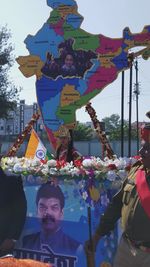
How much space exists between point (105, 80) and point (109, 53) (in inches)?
18.6

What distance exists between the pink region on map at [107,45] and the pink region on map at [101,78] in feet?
1.05

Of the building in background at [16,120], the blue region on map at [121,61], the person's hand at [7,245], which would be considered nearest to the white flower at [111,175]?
the person's hand at [7,245]

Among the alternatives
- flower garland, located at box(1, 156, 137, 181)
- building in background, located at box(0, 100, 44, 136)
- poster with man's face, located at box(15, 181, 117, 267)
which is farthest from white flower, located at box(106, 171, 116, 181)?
building in background, located at box(0, 100, 44, 136)

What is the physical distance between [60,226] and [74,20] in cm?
434

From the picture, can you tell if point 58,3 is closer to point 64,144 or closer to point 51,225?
point 64,144

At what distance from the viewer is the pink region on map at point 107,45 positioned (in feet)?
26.0

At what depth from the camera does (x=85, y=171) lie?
479 centimetres

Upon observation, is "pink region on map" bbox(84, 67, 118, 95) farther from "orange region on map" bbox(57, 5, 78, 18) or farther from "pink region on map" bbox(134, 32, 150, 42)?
"orange region on map" bbox(57, 5, 78, 18)

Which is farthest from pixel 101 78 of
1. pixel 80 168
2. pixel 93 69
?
pixel 80 168

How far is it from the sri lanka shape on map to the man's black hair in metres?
3.11

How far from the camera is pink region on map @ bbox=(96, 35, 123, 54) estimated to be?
7.93m

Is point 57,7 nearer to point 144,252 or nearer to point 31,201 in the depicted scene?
point 31,201

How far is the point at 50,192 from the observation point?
4980mm

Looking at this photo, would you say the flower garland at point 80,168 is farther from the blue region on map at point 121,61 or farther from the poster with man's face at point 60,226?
the blue region on map at point 121,61
